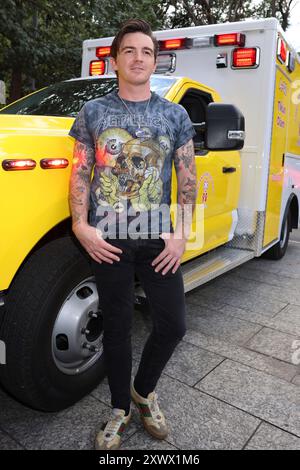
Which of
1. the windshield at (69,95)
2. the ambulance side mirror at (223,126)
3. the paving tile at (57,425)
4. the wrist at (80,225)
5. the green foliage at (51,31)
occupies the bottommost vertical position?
the paving tile at (57,425)

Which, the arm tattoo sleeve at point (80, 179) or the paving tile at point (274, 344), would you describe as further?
the paving tile at point (274, 344)

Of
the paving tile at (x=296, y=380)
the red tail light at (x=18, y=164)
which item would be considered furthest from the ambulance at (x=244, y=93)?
the red tail light at (x=18, y=164)

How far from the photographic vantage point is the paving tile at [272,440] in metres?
2.35

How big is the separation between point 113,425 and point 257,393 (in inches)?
41.2

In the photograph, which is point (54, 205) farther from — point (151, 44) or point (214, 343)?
point (214, 343)

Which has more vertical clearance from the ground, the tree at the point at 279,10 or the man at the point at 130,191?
the tree at the point at 279,10

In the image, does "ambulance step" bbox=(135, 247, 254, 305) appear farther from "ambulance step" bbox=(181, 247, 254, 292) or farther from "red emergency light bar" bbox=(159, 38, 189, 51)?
"red emergency light bar" bbox=(159, 38, 189, 51)

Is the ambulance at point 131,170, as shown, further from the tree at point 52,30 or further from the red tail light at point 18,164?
the tree at point 52,30

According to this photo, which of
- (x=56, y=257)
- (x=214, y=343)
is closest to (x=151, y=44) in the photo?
(x=56, y=257)

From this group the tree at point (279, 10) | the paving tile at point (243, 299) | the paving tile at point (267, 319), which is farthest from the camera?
the tree at point (279, 10)

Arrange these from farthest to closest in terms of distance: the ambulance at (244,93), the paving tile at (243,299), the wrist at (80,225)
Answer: the paving tile at (243,299), the ambulance at (244,93), the wrist at (80,225)

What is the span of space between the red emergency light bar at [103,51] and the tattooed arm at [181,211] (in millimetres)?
2965

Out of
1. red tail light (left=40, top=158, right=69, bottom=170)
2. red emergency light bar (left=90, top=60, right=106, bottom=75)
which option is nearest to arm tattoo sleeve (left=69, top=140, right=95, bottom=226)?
red tail light (left=40, top=158, right=69, bottom=170)

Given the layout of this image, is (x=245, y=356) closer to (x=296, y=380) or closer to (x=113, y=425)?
(x=296, y=380)
